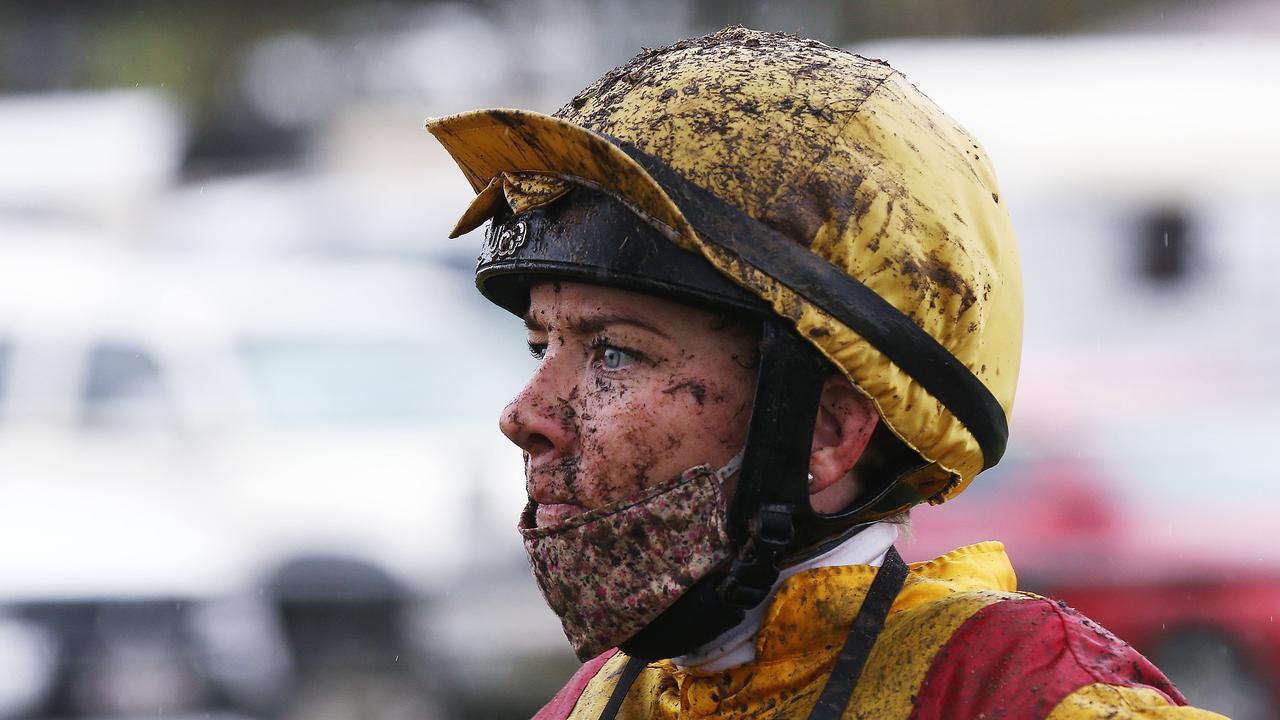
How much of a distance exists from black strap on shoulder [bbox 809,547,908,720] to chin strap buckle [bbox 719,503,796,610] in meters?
0.13

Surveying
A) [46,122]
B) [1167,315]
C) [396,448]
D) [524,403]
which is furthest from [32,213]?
[524,403]

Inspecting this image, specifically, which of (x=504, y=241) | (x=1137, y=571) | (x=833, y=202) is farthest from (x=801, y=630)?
(x=1137, y=571)

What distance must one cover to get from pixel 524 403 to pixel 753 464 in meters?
0.33

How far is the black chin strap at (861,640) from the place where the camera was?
1.94 m

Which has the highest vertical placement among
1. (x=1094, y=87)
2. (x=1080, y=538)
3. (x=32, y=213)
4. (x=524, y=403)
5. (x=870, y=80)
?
(x=32, y=213)

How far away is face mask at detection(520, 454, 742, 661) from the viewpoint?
202cm

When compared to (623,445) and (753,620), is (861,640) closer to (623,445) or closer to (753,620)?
(753,620)

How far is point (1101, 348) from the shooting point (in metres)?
10.8

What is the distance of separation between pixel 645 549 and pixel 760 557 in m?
0.15

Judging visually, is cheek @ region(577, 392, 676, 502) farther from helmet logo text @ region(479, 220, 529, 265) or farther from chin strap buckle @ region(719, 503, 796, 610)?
helmet logo text @ region(479, 220, 529, 265)

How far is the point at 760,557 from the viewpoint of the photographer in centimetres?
202

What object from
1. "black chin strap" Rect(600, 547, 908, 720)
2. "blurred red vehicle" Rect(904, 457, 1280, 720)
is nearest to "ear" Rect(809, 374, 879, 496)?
"black chin strap" Rect(600, 547, 908, 720)

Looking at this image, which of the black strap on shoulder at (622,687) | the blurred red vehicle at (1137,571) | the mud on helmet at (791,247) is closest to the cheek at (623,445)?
the mud on helmet at (791,247)

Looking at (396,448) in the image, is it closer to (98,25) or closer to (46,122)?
(46,122)
